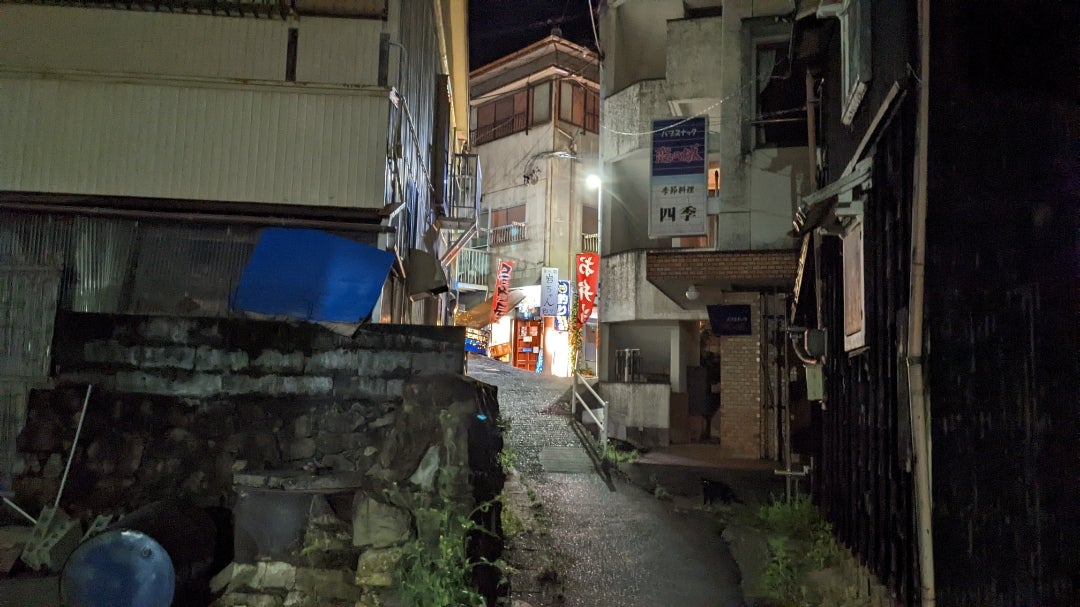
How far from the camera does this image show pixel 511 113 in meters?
31.4

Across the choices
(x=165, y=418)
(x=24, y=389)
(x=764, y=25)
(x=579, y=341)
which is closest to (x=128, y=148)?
(x=24, y=389)

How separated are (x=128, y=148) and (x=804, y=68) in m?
10.3

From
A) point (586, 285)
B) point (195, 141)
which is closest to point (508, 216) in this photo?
point (586, 285)

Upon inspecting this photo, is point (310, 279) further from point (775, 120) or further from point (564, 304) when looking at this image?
point (564, 304)

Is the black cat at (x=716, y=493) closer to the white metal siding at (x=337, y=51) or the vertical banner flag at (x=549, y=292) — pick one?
the white metal siding at (x=337, y=51)

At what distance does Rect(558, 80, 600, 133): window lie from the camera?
29.7 metres

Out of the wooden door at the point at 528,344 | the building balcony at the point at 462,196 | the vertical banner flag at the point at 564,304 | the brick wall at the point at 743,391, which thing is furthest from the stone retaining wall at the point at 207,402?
the wooden door at the point at 528,344

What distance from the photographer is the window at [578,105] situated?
29656mm

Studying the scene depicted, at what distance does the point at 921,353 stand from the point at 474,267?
1110 inches

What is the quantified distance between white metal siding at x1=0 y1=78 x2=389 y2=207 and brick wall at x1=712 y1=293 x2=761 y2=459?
33.2ft

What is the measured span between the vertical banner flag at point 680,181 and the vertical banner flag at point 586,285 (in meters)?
9.10

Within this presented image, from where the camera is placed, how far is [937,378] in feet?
15.4

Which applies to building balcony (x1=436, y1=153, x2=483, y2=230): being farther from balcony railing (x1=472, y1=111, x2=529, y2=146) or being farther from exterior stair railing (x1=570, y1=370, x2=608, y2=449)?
→ balcony railing (x1=472, y1=111, x2=529, y2=146)

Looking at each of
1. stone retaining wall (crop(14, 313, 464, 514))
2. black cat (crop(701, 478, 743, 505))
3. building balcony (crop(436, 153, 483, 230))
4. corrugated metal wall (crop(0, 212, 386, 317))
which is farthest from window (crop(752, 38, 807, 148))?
stone retaining wall (crop(14, 313, 464, 514))
